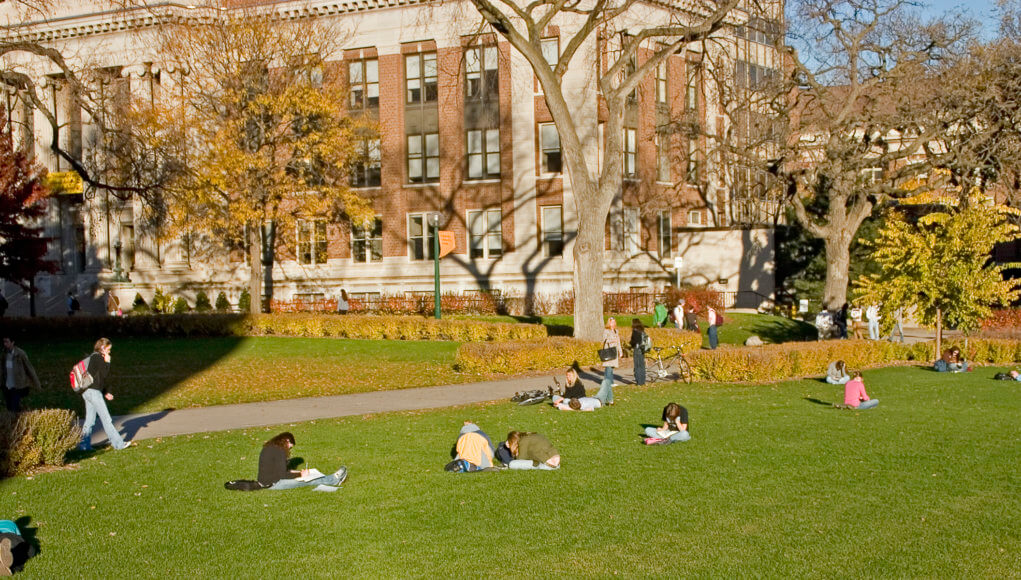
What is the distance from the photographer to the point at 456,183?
5162cm

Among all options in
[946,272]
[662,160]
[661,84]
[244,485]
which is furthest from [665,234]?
[244,485]

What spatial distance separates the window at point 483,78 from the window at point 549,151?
2.96 m

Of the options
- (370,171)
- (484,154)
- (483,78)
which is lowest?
(370,171)

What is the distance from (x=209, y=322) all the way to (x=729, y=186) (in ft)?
94.4

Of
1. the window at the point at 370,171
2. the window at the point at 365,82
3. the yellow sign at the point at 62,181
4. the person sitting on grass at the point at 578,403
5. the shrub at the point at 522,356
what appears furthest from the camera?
the window at the point at 365,82

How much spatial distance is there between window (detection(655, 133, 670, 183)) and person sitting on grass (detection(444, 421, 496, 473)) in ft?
128

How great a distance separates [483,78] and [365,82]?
647cm

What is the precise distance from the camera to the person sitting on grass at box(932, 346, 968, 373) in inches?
1128

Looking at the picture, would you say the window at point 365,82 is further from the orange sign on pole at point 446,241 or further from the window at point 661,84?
the window at point 661,84

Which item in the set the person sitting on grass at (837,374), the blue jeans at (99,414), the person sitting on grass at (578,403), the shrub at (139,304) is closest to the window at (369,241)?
the shrub at (139,304)

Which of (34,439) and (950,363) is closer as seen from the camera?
(34,439)

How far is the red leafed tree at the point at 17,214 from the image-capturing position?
39.8m

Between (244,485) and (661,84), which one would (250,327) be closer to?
(661,84)

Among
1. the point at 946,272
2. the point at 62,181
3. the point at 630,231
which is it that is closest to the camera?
the point at 946,272
